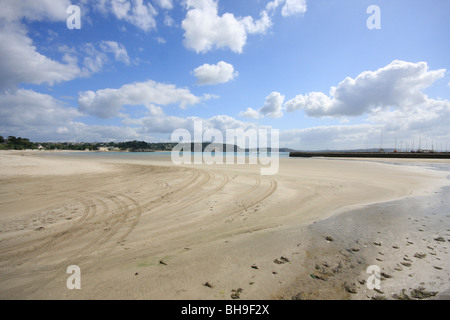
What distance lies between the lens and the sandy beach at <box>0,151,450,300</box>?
3.07 metres

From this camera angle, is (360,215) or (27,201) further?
(27,201)

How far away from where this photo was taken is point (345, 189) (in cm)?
1062

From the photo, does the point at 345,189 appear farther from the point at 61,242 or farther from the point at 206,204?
the point at 61,242

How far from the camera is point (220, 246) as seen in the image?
173 inches

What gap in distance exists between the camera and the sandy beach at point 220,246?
3.07 m

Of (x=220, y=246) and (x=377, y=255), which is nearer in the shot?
(x=377, y=255)

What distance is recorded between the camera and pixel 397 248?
14.3 feet
